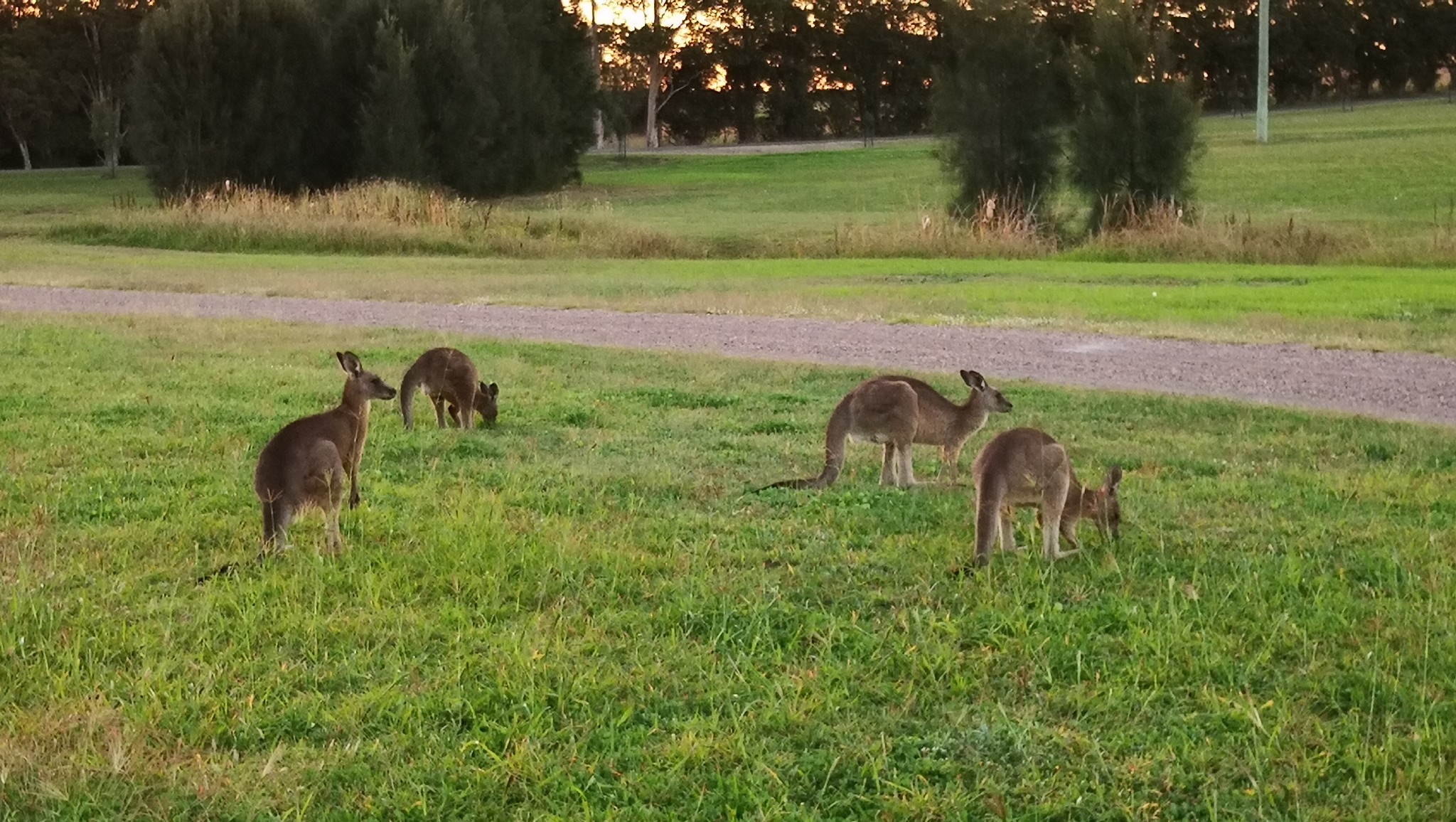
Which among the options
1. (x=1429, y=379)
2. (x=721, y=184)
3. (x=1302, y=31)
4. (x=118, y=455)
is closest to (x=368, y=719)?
(x=118, y=455)

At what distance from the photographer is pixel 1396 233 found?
26.4 metres

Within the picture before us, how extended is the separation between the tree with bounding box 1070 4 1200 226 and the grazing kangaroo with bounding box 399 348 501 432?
760 inches

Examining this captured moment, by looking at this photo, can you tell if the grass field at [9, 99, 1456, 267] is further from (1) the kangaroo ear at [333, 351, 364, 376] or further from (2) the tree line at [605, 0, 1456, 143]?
(1) the kangaroo ear at [333, 351, 364, 376]

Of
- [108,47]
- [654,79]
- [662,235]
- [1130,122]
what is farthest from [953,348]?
[654,79]

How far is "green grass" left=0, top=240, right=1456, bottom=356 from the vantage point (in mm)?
15477

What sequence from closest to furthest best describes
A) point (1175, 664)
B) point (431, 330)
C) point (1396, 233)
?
point (1175, 664), point (431, 330), point (1396, 233)

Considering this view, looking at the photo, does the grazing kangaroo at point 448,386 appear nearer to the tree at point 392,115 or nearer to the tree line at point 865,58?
the tree at point 392,115

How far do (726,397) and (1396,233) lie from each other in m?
19.8

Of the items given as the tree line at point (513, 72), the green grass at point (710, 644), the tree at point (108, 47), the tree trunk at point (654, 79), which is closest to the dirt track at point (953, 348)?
the green grass at point (710, 644)

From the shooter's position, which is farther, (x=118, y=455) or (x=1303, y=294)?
(x=1303, y=294)

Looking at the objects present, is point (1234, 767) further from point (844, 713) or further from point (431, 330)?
point (431, 330)

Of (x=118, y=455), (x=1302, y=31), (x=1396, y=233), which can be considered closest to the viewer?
(x=118, y=455)

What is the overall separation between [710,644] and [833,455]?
248cm

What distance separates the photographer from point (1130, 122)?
26.5 metres
